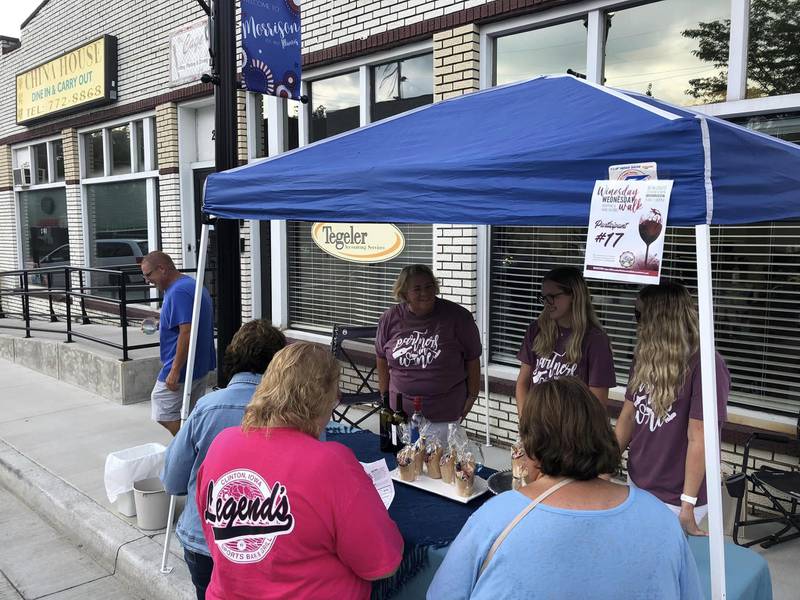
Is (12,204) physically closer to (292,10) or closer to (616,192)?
(292,10)

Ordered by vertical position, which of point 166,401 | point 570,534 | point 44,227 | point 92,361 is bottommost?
point 92,361

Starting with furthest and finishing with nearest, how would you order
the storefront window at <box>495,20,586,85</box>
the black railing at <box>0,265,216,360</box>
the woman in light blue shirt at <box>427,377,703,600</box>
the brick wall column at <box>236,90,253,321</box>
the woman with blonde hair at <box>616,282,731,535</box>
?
the black railing at <box>0,265,216,360</box>
the brick wall column at <box>236,90,253,321</box>
the storefront window at <box>495,20,586,85</box>
the woman with blonde hair at <box>616,282,731,535</box>
the woman in light blue shirt at <box>427,377,703,600</box>

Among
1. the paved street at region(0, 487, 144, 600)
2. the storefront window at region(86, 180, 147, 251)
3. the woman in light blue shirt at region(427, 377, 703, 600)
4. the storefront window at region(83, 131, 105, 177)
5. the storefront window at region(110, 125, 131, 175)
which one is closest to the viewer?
the woman in light blue shirt at region(427, 377, 703, 600)

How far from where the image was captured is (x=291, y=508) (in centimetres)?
182

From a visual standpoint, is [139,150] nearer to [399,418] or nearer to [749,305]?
[399,418]

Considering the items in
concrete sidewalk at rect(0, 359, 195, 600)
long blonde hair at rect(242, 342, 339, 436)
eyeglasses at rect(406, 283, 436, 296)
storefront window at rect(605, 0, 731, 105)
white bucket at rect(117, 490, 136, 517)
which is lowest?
concrete sidewalk at rect(0, 359, 195, 600)

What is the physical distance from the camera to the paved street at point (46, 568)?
3808mm

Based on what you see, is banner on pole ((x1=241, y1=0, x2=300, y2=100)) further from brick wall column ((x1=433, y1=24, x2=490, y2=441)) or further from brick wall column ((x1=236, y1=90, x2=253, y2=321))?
brick wall column ((x1=236, y1=90, x2=253, y2=321))

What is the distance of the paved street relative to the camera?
12.5 feet

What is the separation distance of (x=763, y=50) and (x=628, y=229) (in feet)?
10.4

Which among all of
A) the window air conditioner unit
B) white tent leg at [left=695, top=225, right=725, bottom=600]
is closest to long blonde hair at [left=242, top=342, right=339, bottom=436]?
white tent leg at [left=695, top=225, right=725, bottom=600]

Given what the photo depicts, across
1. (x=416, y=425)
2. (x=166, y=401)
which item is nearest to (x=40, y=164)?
(x=166, y=401)

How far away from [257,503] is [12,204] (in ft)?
44.9

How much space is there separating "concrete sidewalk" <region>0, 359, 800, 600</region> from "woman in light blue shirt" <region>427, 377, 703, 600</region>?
2.42 metres
